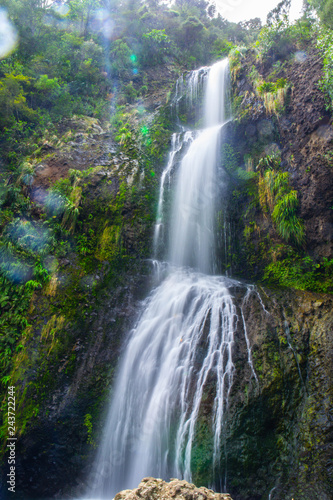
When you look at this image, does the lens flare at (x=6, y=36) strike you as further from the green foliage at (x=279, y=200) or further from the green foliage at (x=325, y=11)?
the green foliage at (x=279, y=200)

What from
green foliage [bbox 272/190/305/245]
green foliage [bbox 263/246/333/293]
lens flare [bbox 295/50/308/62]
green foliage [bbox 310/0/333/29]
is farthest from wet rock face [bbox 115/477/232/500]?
green foliage [bbox 310/0/333/29]

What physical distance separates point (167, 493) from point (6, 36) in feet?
70.8

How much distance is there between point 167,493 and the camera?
10.5 feet

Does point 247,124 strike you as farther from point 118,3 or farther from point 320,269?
point 118,3

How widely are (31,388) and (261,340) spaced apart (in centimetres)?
573

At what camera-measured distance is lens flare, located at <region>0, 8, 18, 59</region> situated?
1507 cm

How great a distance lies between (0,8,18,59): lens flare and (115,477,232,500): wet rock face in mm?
19957

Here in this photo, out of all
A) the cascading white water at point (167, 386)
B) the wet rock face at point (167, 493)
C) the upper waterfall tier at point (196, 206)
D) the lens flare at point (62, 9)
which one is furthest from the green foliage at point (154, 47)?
the wet rock face at point (167, 493)

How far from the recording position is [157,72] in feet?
68.5

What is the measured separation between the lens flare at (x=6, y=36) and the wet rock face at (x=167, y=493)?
65.5 ft

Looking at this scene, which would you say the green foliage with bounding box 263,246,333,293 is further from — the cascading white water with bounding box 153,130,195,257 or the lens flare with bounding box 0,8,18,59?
the lens flare with bounding box 0,8,18,59

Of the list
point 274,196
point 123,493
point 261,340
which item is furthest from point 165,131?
point 123,493

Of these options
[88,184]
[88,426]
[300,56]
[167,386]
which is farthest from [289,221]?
[88,426]

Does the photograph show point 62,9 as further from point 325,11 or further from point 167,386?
point 167,386
